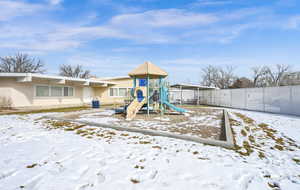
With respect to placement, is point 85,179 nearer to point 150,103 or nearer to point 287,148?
point 287,148

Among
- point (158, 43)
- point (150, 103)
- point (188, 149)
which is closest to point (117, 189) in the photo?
point (188, 149)

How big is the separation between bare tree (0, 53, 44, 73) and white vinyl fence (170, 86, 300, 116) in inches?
1591

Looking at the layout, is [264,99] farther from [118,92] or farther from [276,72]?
[276,72]

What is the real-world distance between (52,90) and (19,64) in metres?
27.2

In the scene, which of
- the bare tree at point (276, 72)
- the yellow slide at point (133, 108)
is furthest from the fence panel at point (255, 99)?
the bare tree at point (276, 72)

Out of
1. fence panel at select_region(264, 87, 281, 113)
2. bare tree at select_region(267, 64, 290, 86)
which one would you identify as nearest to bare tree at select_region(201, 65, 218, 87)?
bare tree at select_region(267, 64, 290, 86)

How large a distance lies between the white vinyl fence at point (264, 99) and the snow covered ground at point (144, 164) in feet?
28.9

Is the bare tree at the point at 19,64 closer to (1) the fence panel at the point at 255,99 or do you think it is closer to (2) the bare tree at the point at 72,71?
(2) the bare tree at the point at 72,71

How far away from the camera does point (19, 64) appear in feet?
111

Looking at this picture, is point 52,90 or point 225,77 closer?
point 52,90

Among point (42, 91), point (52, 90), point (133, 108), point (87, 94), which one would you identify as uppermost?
point (52, 90)

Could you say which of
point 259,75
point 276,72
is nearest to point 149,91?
point 259,75

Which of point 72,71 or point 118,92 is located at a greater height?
point 72,71

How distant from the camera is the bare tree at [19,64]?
3282 cm
